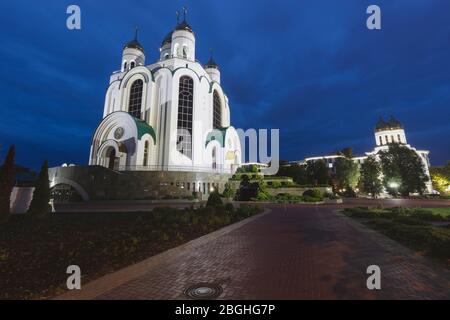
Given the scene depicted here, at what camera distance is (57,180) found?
2833cm

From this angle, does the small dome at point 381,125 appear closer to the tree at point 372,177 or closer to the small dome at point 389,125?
the small dome at point 389,125

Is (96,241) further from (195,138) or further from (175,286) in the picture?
(195,138)

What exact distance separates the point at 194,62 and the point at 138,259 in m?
41.9

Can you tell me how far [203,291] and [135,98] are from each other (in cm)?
4130

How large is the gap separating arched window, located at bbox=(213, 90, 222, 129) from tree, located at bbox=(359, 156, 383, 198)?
36908mm

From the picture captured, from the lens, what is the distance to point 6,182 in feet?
36.2

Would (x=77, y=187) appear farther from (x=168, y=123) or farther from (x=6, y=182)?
(x=6, y=182)

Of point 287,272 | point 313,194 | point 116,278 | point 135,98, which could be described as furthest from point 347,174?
point 116,278

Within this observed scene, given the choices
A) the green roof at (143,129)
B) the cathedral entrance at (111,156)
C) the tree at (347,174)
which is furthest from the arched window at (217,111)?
the tree at (347,174)

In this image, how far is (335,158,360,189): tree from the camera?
5384 centimetres

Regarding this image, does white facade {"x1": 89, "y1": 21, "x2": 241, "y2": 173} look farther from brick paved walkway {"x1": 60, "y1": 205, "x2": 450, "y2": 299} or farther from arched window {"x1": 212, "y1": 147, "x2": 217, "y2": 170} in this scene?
brick paved walkway {"x1": 60, "y1": 205, "x2": 450, "y2": 299}

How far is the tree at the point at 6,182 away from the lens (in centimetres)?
1067
